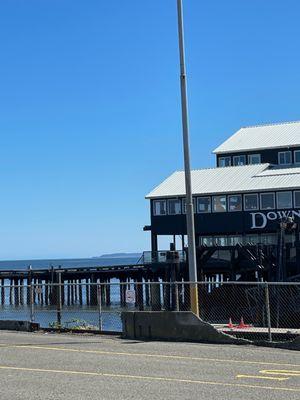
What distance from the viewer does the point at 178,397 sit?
25.7ft

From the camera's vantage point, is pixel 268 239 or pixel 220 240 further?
pixel 220 240

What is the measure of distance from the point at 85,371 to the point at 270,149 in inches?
1719

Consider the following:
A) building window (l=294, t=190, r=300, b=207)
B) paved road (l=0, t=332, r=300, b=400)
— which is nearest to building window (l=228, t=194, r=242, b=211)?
building window (l=294, t=190, r=300, b=207)

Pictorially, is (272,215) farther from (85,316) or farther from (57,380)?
(57,380)

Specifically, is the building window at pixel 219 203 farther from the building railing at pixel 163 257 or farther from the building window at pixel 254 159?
the building window at pixel 254 159

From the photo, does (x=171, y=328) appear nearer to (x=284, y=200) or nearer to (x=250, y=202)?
(x=284, y=200)

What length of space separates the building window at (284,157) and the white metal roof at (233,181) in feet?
6.99

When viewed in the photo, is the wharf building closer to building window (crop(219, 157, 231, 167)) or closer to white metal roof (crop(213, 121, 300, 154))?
white metal roof (crop(213, 121, 300, 154))

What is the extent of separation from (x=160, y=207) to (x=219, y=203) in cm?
463

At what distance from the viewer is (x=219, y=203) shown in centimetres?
4541

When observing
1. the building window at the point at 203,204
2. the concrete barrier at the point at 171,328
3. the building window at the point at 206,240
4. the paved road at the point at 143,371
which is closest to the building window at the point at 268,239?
the building window at the point at 206,240

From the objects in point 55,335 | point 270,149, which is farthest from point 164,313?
point 270,149

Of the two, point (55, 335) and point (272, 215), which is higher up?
point (272, 215)

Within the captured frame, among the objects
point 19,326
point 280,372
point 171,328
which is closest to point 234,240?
point 19,326
